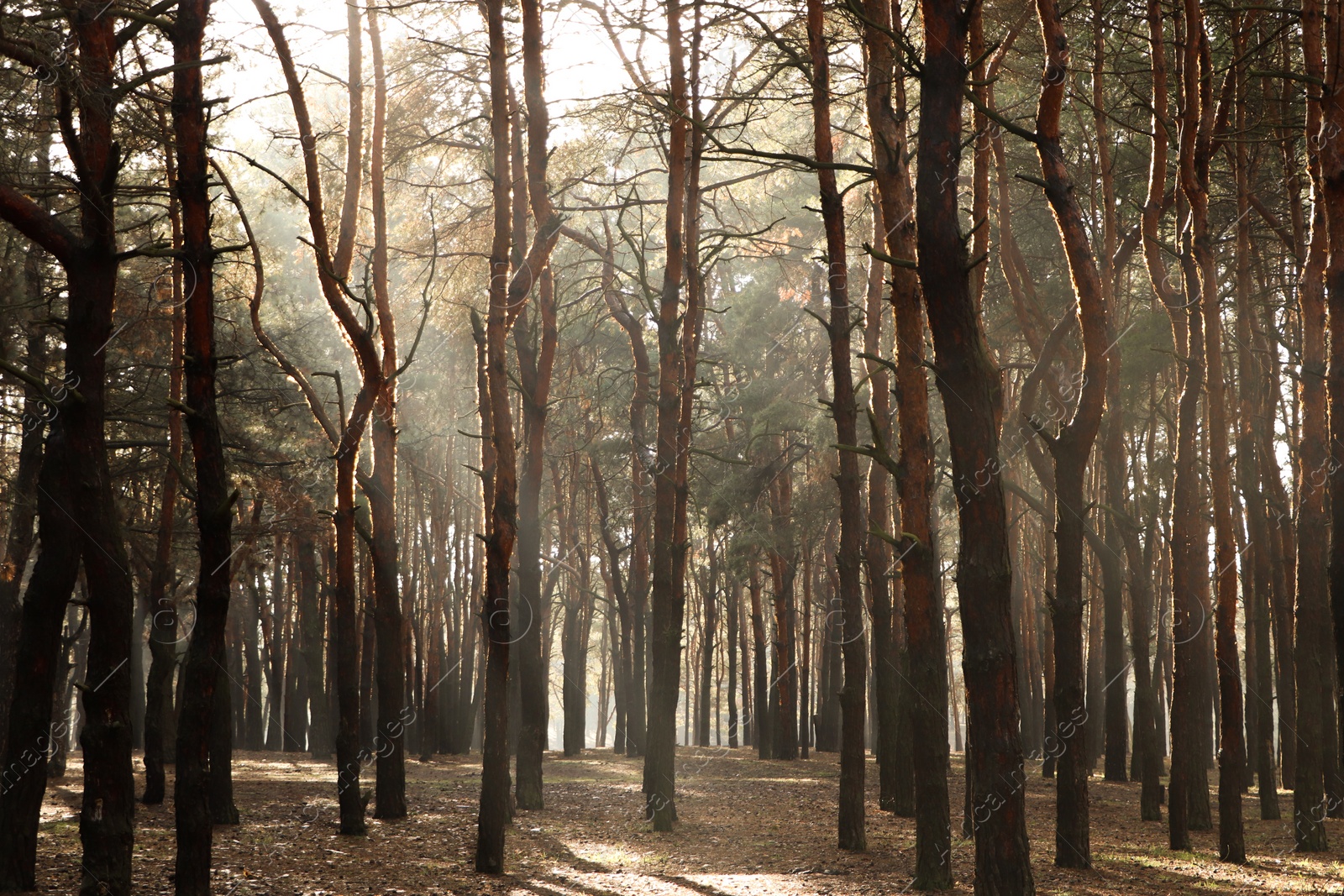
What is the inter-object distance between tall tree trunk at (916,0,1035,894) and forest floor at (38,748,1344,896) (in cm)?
321

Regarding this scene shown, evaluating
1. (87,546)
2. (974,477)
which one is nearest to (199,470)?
(87,546)

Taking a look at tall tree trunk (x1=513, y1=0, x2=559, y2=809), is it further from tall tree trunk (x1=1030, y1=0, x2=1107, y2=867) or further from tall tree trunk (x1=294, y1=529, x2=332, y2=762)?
tall tree trunk (x1=294, y1=529, x2=332, y2=762)

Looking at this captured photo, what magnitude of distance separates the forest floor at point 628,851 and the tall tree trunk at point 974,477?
321 centimetres

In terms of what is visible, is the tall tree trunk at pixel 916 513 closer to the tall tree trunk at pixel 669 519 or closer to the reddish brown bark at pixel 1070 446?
the reddish brown bark at pixel 1070 446

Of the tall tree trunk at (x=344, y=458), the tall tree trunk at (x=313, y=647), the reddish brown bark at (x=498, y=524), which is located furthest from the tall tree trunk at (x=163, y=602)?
the tall tree trunk at (x=313, y=647)

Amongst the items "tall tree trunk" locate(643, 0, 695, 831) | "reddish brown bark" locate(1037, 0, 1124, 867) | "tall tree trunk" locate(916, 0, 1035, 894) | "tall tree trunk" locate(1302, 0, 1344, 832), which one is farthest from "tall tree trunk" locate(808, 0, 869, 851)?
"tall tree trunk" locate(916, 0, 1035, 894)

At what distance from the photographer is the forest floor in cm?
909

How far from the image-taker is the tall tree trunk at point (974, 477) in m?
6.01

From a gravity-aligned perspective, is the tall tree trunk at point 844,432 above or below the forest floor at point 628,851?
above

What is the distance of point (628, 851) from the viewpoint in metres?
11.6

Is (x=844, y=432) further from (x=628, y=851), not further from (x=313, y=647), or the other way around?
(x=313, y=647)

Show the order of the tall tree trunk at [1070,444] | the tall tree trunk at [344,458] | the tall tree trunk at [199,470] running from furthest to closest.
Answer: the tall tree trunk at [344,458]
the tall tree trunk at [1070,444]
the tall tree trunk at [199,470]

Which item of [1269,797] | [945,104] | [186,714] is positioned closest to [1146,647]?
[1269,797]

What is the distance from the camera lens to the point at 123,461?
52.1ft
